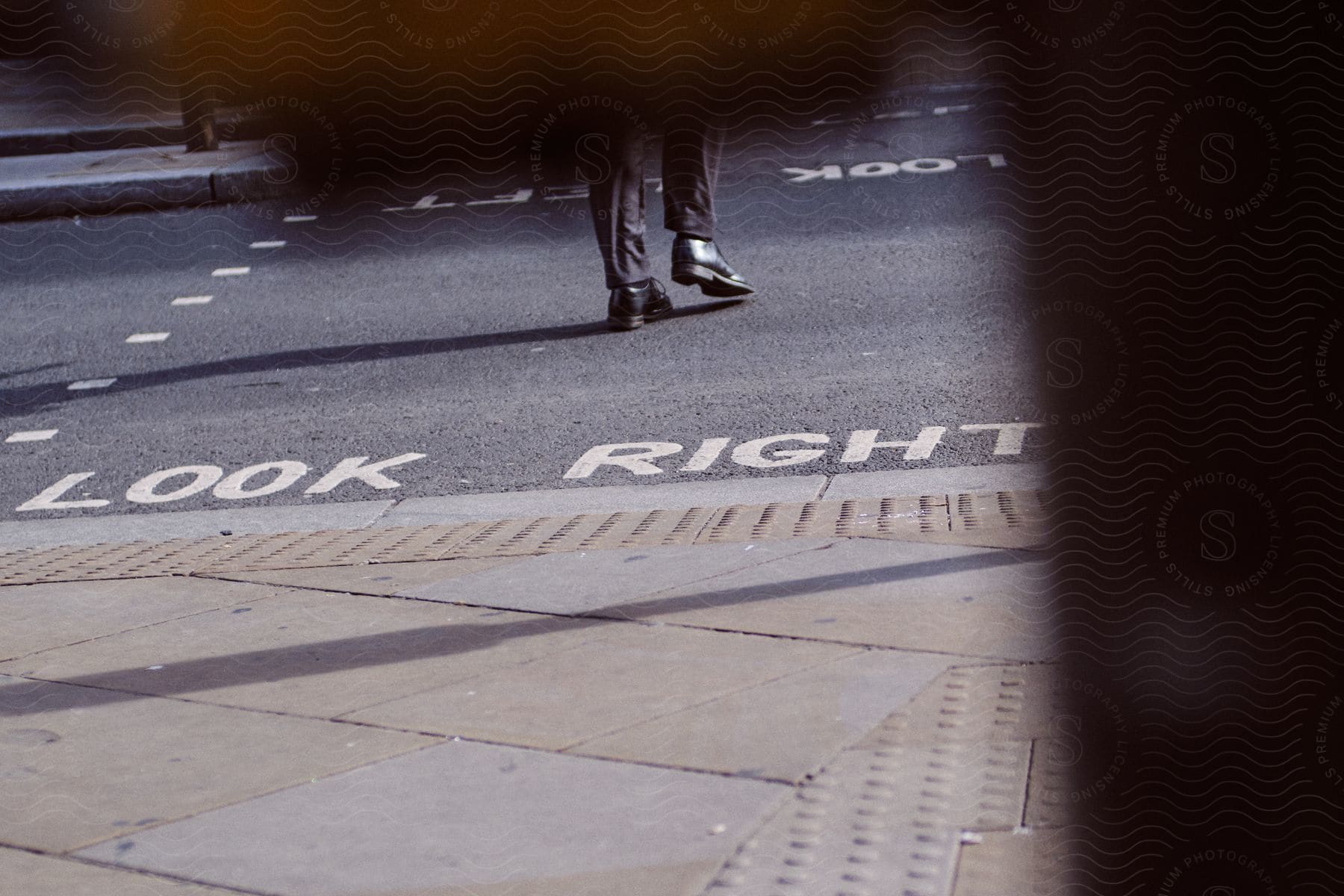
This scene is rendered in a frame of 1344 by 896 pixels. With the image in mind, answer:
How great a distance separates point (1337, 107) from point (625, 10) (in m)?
0.47

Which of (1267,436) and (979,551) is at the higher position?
(1267,436)

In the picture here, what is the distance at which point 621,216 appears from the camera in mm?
6359

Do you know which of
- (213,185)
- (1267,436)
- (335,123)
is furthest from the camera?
(213,185)

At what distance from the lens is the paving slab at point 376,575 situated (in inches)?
151

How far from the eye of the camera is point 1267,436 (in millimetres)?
1165

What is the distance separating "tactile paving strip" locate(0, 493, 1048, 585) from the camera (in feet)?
13.1

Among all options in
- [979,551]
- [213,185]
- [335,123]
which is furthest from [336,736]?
[213,185]

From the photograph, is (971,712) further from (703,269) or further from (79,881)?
(703,269)

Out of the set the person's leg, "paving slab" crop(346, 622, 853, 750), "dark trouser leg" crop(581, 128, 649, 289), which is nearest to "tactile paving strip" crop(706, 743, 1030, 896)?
"paving slab" crop(346, 622, 853, 750)

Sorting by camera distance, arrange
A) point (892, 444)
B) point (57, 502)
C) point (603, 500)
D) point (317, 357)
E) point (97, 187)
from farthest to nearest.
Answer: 1. point (97, 187)
2. point (317, 357)
3. point (57, 502)
4. point (892, 444)
5. point (603, 500)

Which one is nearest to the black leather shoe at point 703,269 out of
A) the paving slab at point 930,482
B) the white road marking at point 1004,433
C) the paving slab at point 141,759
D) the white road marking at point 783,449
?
the white road marking at point 783,449

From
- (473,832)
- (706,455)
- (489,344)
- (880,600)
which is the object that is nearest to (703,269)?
(489,344)

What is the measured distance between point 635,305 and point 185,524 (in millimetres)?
2430

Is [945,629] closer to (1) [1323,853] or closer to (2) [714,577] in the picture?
(2) [714,577]
